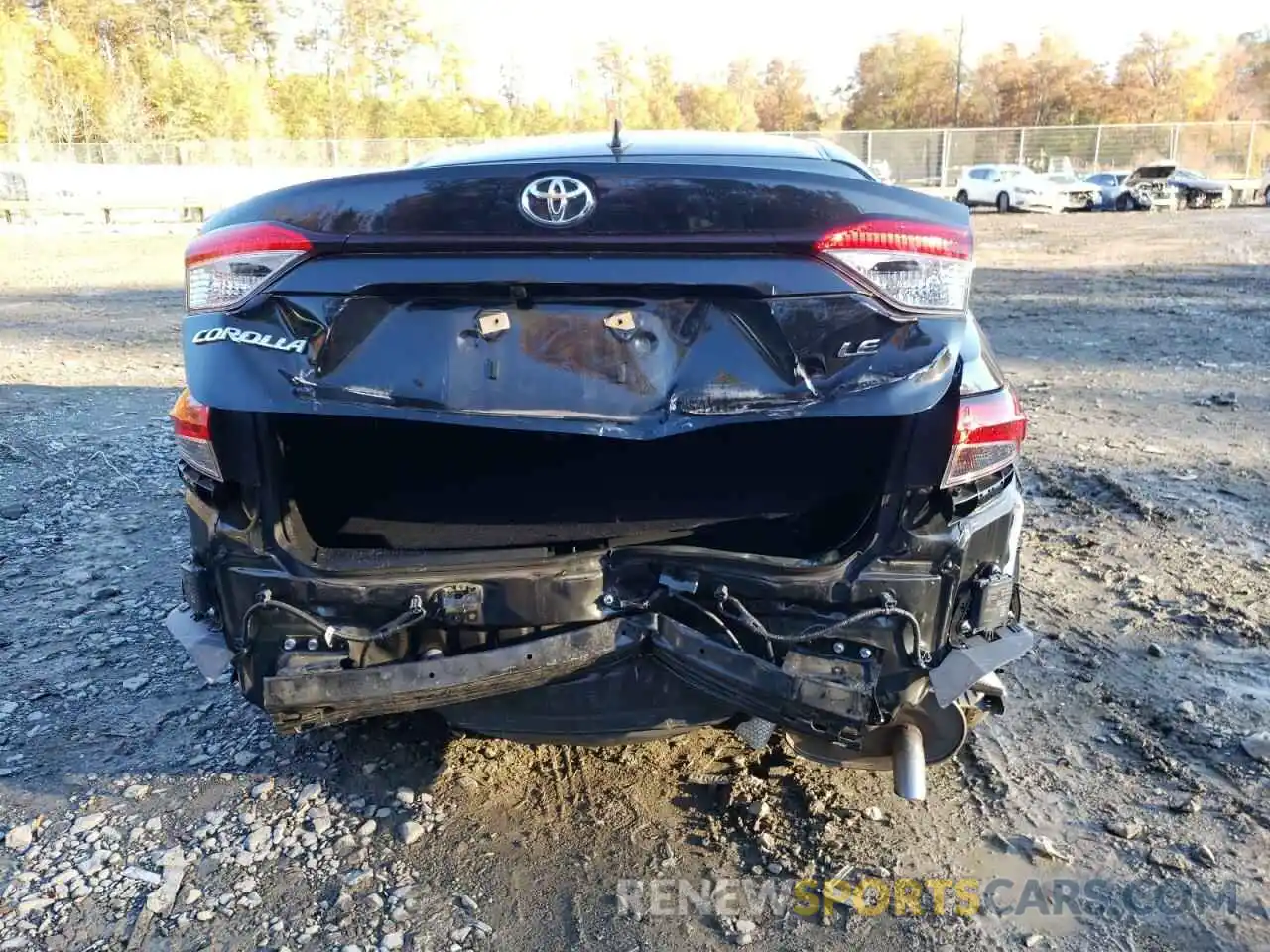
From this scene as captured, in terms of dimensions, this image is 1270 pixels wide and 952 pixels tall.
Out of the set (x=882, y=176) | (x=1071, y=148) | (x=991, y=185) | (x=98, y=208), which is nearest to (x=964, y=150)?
(x=1071, y=148)

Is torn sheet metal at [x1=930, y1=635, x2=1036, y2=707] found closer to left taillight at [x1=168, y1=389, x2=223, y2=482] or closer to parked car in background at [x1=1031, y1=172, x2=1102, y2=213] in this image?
left taillight at [x1=168, y1=389, x2=223, y2=482]

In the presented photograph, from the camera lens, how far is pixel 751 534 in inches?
103

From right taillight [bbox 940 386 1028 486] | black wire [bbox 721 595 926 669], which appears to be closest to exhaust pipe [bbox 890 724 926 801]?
black wire [bbox 721 595 926 669]

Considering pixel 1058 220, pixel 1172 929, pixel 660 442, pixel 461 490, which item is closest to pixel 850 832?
pixel 1172 929

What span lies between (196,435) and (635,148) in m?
1.42

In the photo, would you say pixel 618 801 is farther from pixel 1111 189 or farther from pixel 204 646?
pixel 1111 189

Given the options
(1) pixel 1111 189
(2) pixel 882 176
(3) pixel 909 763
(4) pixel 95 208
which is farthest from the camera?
(1) pixel 1111 189

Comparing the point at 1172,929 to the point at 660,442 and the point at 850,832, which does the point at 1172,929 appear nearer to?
the point at 850,832

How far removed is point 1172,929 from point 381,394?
221cm

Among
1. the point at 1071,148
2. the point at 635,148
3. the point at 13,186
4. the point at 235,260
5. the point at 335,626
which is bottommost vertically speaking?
the point at 335,626

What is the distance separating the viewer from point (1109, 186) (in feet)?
112

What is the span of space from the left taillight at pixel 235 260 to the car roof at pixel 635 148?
1.68 ft

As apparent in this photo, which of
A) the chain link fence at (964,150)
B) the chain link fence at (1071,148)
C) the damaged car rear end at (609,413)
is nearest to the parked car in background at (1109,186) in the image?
the chain link fence at (964,150)

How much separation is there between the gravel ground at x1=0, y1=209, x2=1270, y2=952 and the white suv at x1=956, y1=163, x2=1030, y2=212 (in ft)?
102
